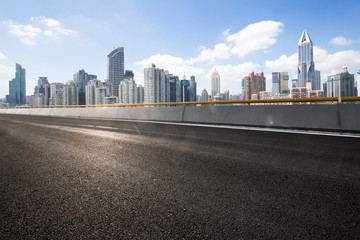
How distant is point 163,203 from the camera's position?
7.10ft

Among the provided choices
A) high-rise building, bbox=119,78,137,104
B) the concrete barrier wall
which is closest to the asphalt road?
the concrete barrier wall

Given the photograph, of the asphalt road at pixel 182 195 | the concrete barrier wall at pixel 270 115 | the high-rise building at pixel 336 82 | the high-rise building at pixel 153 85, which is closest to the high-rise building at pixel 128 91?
the high-rise building at pixel 153 85

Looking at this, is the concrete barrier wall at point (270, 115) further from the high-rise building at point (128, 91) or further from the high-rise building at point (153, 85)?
the high-rise building at point (128, 91)

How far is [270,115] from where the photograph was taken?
355 inches

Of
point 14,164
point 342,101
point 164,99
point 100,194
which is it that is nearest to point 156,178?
point 100,194

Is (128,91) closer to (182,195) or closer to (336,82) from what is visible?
(336,82)

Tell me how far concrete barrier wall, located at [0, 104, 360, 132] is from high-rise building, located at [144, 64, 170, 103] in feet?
540

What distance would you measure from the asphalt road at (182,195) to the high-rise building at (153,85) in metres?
174

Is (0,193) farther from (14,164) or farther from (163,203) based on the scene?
(163,203)

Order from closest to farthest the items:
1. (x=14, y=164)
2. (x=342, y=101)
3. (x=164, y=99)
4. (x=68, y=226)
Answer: (x=68, y=226) → (x=14, y=164) → (x=342, y=101) → (x=164, y=99)

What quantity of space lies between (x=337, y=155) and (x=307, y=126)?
4.25 m

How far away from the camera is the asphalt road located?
1.69 meters

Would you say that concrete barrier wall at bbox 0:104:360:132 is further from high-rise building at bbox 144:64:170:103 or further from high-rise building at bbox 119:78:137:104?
high-rise building at bbox 119:78:137:104

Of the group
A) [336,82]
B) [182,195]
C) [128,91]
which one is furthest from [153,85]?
[182,195]
